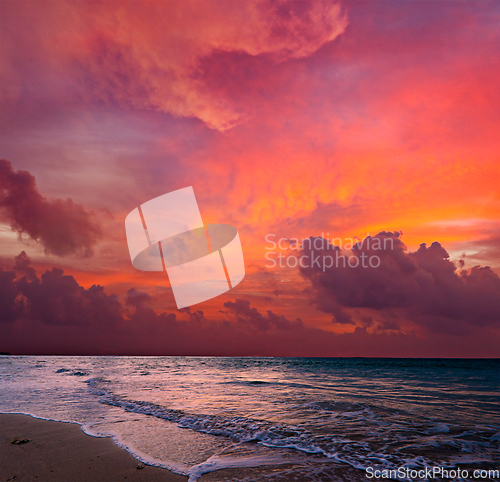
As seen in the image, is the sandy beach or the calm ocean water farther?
the calm ocean water

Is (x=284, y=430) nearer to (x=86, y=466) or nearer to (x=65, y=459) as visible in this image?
(x=86, y=466)

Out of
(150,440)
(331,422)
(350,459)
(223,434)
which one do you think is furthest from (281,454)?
(331,422)

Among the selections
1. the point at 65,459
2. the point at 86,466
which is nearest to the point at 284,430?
the point at 86,466

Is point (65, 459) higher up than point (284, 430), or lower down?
higher up

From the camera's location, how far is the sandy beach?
5410 mm

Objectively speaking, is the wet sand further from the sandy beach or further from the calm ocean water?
the calm ocean water

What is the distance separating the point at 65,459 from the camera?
20.4ft

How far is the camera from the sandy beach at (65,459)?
5410 millimetres

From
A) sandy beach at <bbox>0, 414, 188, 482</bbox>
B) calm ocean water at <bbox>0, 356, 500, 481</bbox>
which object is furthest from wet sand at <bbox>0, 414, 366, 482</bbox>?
calm ocean water at <bbox>0, 356, 500, 481</bbox>

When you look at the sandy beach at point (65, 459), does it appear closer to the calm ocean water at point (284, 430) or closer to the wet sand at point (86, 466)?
the wet sand at point (86, 466)

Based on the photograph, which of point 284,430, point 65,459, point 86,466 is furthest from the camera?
point 284,430

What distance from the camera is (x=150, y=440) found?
24.7 feet

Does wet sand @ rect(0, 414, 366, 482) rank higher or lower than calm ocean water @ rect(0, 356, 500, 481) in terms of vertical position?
higher

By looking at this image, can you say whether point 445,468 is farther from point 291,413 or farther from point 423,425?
point 291,413
